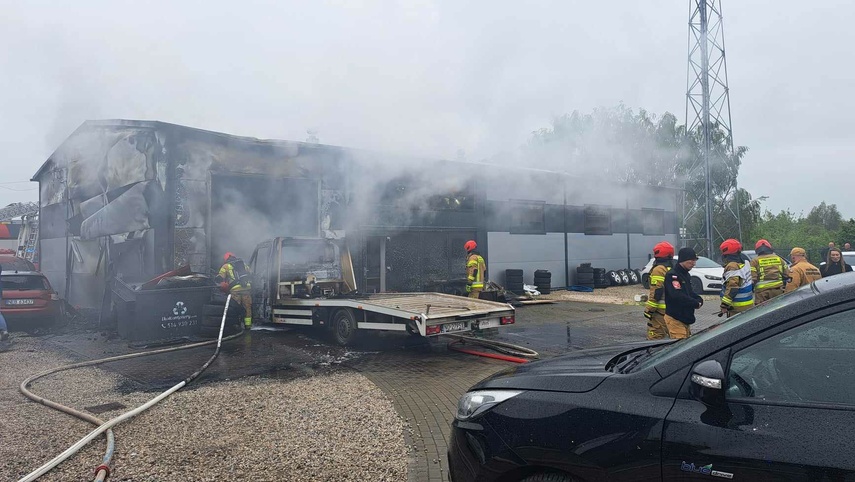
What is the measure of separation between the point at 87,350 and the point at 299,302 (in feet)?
11.7

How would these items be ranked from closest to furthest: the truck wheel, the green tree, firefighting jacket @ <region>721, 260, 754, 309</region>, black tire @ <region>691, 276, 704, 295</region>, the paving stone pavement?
the paving stone pavement → firefighting jacket @ <region>721, 260, 754, 309</region> → the truck wheel → black tire @ <region>691, 276, 704, 295</region> → the green tree

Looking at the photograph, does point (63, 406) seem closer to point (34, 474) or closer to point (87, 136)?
point (34, 474)

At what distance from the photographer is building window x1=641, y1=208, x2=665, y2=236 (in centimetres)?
2438

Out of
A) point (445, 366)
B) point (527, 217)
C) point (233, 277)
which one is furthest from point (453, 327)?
point (527, 217)

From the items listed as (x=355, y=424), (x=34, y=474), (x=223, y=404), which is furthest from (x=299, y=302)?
(x=34, y=474)

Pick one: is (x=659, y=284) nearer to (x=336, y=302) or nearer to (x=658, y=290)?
(x=658, y=290)

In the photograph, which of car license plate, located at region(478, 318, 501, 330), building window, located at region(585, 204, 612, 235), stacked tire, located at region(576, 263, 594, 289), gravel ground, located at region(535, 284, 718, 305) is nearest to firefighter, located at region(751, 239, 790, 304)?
car license plate, located at region(478, 318, 501, 330)

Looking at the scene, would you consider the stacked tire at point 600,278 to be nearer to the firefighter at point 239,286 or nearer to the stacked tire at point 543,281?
the stacked tire at point 543,281

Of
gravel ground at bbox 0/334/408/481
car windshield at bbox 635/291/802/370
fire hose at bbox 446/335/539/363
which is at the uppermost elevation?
car windshield at bbox 635/291/802/370

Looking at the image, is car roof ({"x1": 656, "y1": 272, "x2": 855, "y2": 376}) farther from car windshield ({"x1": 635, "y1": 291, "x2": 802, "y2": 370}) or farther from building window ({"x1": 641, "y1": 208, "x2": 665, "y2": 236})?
building window ({"x1": 641, "y1": 208, "x2": 665, "y2": 236})

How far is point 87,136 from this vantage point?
14250 mm

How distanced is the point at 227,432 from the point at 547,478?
133 inches

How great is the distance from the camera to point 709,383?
6.72ft

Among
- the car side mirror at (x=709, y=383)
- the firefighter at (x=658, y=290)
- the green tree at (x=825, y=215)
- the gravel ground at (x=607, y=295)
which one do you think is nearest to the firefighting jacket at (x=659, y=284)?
the firefighter at (x=658, y=290)
